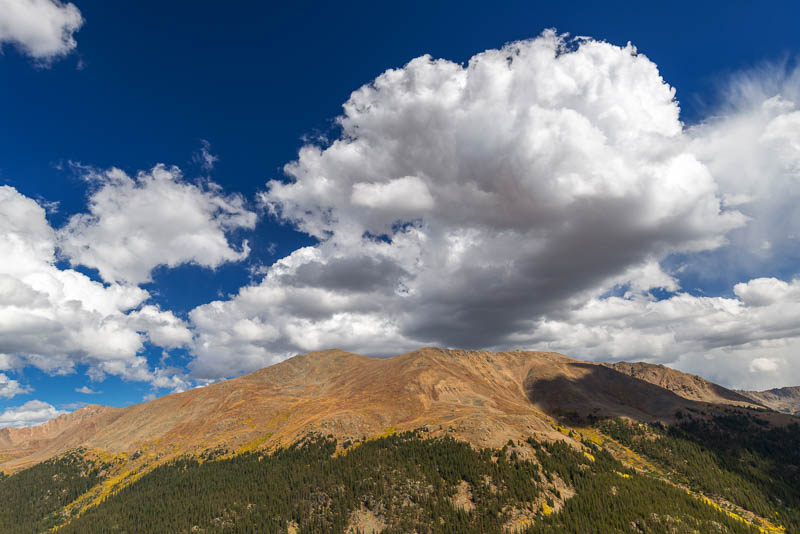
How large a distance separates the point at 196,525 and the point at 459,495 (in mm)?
121564

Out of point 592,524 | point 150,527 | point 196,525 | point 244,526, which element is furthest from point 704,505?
point 150,527

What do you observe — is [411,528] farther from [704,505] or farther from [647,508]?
[704,505]

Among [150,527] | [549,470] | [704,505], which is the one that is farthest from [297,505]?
[704,505]

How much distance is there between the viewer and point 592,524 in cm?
16238

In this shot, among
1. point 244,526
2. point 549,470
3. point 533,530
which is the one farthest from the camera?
point 549,470

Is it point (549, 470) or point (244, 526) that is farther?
point (549, 470)

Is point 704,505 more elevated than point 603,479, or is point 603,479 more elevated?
Result: point 603,479

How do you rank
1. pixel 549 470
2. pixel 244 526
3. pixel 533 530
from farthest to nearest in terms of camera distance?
pixel 549 470
pixel 244 526
pixel 533 530

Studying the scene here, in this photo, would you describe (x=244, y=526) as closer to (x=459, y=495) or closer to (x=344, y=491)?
(x=344, y=491)

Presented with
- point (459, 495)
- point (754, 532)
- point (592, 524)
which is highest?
point (459, 495)

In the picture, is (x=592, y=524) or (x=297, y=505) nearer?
(x=592, y=524)

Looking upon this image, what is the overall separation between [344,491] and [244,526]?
149ft

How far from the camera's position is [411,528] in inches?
6742

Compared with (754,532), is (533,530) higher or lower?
higher
